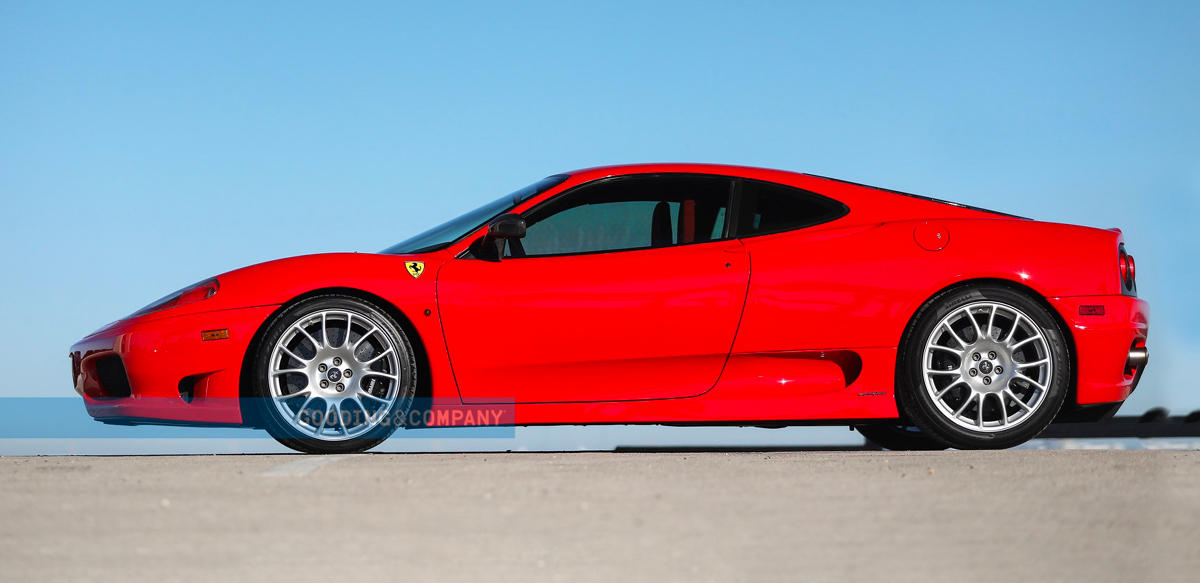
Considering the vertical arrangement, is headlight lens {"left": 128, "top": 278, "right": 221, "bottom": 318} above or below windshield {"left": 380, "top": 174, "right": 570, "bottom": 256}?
below

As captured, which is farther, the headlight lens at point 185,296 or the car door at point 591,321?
the headlight lens at point 185,296

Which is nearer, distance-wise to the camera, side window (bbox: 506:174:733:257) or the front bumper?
the front bumper

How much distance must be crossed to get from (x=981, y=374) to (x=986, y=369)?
0.11 ft

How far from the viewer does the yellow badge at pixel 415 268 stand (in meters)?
5.50

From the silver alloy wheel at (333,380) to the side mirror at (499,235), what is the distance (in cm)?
61

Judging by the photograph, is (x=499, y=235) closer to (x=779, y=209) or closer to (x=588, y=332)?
(x=588, y=332)

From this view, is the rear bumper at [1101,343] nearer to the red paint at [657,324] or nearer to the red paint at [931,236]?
the red paint at [657,324]

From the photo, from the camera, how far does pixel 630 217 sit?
18.9 ft

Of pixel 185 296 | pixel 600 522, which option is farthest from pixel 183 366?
pixel 600 522

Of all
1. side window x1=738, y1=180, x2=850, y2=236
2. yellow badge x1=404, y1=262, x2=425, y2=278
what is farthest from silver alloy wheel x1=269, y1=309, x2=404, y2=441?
side window x1=738, y1=180, x2=850, y2=236

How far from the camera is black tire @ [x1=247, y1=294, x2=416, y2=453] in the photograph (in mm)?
5363

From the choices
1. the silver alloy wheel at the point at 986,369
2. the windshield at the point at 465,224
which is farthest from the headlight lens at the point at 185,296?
the silver alloy wheel at the point at 986,369

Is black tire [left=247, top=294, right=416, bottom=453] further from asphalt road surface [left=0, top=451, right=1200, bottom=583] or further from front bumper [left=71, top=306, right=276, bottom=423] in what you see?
asphalt road surface [left=0, top=451, right=1200, bottom=583]

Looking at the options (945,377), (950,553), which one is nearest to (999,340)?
(945,377)
